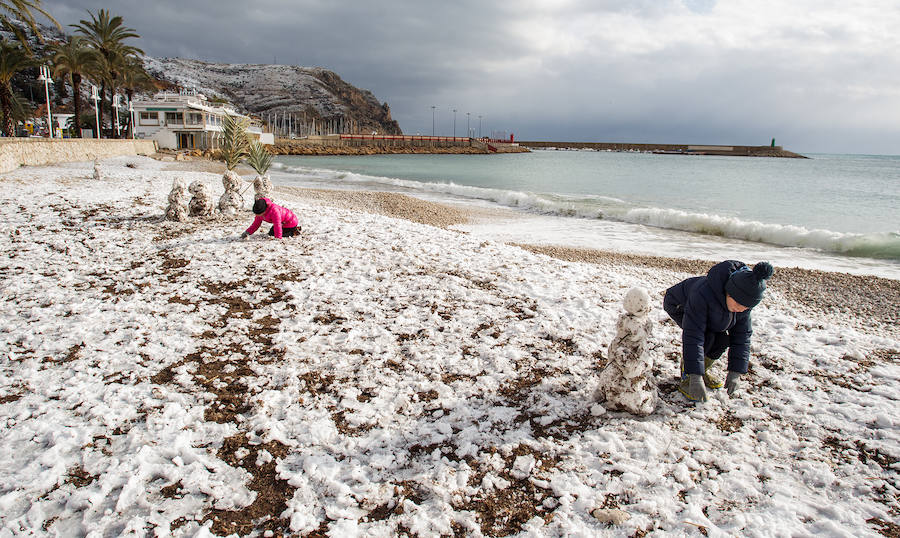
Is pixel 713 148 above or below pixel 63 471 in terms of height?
above

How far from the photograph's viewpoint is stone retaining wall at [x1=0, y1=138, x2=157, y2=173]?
20.1 meters

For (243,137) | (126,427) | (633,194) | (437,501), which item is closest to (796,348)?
(437,501)

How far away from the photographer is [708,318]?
4.49 m

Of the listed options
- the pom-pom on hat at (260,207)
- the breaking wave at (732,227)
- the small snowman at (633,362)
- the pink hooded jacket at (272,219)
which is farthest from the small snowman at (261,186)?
the breaking wave at (732,227)

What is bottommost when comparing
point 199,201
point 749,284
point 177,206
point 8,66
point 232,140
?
point 749,284

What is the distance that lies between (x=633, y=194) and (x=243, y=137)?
100 ft

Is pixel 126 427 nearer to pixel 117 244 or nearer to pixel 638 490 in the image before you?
pixel 638 490

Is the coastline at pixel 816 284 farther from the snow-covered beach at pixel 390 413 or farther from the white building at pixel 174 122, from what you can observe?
the white building at pixel 174 122

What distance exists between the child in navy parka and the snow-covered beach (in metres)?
0.30

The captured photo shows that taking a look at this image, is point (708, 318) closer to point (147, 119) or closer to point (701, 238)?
point (701, 238)

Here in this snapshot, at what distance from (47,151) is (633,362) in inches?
1231

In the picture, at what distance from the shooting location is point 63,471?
3410 millimetres

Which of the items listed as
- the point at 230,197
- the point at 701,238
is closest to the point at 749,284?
the point at 230,197

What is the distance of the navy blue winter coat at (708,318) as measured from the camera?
14.4 feet
